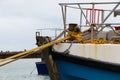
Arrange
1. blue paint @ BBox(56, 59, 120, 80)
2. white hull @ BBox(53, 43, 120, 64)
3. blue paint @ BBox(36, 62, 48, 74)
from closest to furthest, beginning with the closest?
white hull @ BBox(53, 43, 120, 64) < blue paint @ BBox(56, 59, 120, 80) < blue paint @ BBox(36, 62, 48, 74)

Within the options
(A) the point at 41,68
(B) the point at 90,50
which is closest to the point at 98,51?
(B) the point at 90,50

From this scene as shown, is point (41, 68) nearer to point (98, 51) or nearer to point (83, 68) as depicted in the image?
point (83, 68)

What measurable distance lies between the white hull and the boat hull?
10 cm

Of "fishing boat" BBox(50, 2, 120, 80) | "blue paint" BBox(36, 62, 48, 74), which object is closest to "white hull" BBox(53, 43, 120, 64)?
"fishing boat" BBox(50, 2, 120, 80)

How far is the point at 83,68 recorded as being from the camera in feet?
42.4

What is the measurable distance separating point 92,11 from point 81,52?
1.08 meters

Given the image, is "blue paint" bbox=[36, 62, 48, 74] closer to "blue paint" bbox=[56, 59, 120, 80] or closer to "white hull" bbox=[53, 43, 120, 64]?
"blue paint" bbox=[56, 59, 120, 80]

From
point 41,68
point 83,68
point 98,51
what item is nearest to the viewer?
point 98,51

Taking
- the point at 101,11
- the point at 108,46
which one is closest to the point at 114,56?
the point at 108,46

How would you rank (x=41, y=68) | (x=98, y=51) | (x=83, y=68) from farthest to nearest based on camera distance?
(x=41, y=68), (x=83, y=68), (x=98, y=51)

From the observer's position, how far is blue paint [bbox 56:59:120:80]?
493 inches

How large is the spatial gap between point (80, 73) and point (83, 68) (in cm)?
16

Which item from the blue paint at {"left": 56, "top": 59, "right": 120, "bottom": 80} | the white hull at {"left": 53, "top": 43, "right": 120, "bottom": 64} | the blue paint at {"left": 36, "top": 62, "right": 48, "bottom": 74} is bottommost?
the blue paint at {"left": 36, "top": 62, "right": 48, "bottom": 74}

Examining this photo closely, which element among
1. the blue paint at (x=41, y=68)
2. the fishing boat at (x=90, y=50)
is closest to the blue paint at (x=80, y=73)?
the fishing boat at (x=90, y=50)
